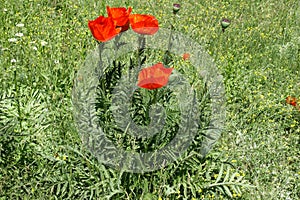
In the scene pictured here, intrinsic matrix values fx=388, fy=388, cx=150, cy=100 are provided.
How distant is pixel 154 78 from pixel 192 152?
68cm

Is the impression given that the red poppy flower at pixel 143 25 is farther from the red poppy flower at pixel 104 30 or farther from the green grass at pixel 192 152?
the green grass at pixel 192 152

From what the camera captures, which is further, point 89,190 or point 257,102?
point 257,102

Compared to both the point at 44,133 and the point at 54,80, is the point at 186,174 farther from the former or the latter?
the point at 54,80

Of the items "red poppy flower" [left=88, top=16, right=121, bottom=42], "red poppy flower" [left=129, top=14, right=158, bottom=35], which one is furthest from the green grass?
"red poppy flower" [left=129, top=14, right=158, bottom=35]

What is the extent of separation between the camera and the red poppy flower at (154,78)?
6.40 feet

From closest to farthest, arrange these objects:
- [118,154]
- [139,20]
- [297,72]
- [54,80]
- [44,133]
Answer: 1. [139,20]
2. [118,154]
3. [44,133]
4. [54,80]
5. [297,72]

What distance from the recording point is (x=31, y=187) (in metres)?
2.39

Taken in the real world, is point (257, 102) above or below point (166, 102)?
Result: below

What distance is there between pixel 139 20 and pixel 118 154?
2.65 feet

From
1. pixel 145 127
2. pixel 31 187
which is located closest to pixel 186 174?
pixel 145 127

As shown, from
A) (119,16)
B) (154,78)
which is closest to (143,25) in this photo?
(119,16)

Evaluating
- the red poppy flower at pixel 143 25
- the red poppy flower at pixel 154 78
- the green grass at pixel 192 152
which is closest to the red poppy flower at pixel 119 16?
the red poppy flower at pixel 143 25

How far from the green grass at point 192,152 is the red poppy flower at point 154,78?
1.83ft

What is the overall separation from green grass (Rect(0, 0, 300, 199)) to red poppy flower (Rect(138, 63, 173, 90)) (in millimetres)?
557
